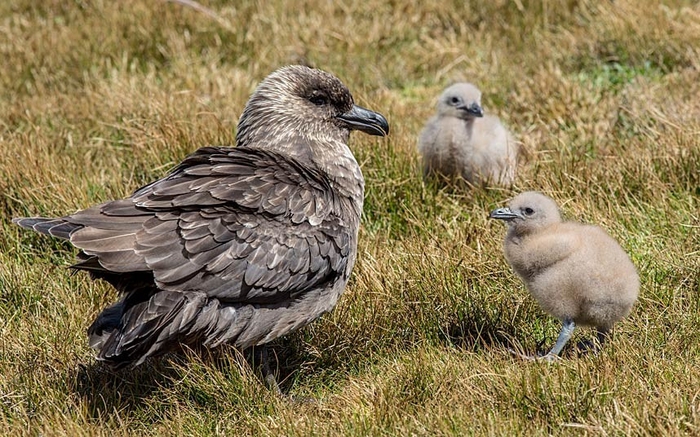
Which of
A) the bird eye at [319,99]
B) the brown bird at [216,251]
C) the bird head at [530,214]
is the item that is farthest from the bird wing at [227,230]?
the bird head at [530,214]

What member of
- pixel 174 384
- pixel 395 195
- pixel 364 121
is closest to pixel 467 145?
pixel 395 195

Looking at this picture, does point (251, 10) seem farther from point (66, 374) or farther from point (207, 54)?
point (66, 374)

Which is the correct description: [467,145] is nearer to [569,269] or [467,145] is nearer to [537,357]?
[569,269]

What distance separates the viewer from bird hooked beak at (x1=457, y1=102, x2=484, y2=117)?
627 cm

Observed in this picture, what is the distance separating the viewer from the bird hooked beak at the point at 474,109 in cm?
627

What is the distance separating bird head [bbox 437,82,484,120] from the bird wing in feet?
6.56

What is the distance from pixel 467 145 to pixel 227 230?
7.69 feet

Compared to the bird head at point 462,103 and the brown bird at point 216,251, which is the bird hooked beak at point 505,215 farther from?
the bird head at point 462,103

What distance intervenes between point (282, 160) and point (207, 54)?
3.74m

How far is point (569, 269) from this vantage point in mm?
4363

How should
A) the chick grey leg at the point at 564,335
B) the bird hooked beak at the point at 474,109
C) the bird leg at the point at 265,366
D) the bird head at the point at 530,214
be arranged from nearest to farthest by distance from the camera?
the chick grey leg at the point at 564,335 < the bird leg at the point at 265,366 < the bird head at the point at 530,214 < the bird hooked beak at the point at 474,109

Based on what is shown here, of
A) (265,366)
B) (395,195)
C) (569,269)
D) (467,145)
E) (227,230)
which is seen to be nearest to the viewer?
(227,230)

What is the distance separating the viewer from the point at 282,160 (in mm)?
4543

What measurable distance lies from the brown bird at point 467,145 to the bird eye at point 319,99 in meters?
1.24
